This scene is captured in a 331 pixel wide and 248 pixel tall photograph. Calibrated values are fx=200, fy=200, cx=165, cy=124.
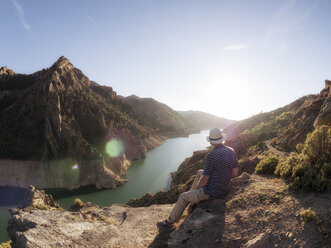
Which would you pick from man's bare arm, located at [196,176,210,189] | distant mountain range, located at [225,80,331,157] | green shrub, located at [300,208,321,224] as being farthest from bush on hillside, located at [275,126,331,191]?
distant mountain range, located at [225,80,331,157]

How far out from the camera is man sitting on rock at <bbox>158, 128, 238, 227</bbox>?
6.70 metres

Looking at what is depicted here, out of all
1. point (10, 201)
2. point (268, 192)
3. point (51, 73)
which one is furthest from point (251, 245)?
point (51, 73)

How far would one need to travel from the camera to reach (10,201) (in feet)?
113

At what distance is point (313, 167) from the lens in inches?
281

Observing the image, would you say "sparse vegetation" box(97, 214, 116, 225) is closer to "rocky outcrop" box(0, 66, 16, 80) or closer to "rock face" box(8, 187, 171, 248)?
"rock face" box(8, 187, 171, 248)

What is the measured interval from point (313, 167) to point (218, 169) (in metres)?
3.49

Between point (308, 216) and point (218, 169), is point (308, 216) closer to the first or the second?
point (308, 216)

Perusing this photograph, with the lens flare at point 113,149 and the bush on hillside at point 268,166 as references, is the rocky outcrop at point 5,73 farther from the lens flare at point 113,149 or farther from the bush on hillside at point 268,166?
the bush on hillside at point 268,166

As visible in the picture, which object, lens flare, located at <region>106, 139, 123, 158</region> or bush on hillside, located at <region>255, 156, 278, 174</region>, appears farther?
lens flare, located at <region>106, 139, 123, 158</region>

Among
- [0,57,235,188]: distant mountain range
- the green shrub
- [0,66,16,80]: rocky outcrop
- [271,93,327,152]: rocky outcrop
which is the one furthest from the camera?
[0,66,16,80]: rocky outcrop

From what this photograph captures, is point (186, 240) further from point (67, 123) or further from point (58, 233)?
point (67, 123)

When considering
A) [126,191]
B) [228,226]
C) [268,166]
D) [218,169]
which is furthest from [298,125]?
[126,191]

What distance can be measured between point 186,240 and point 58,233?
490 cm

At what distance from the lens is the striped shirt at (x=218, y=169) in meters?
6.68
